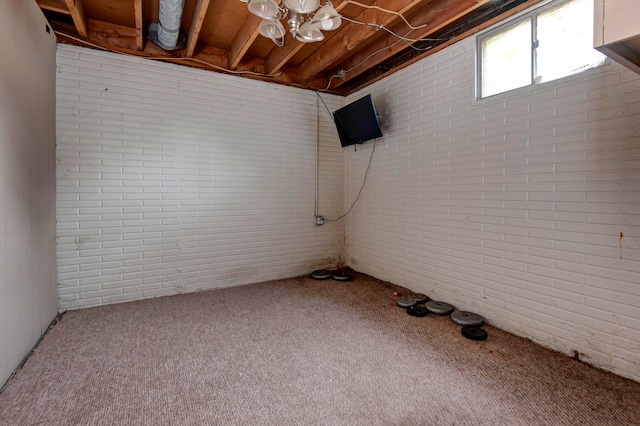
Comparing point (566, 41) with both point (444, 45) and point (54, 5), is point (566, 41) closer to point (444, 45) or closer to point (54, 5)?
point (444, 45)

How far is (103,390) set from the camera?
1.81 meters

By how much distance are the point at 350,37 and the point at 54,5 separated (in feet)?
9.14

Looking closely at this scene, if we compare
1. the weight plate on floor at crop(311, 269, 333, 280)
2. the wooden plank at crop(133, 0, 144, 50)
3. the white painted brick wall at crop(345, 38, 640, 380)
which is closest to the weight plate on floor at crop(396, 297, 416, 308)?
the white painted brick wall at crop(345, 38, 640, 380)

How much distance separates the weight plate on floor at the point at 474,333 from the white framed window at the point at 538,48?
2.13m

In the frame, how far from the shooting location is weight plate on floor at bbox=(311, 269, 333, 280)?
411 centimetres

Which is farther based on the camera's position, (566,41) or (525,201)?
(525,201)

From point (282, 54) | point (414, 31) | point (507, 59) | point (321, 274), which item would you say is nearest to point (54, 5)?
point (282, 54)

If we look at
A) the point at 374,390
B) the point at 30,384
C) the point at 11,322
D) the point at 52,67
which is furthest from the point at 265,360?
the point at 52,67

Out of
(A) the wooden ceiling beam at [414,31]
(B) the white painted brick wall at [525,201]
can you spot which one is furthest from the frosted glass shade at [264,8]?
(B) the white painted brick wall at [525,201]

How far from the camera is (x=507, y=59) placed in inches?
101

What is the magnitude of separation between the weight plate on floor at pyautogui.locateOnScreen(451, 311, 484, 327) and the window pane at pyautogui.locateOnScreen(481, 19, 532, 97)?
2100 mm

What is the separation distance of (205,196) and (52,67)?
1897mm

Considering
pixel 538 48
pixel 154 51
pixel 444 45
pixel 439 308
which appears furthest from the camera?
pixel 154 51

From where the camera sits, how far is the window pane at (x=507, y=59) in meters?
2.43
